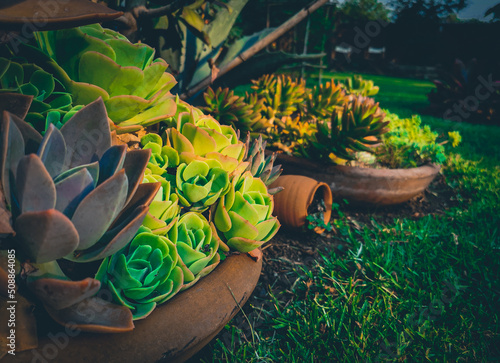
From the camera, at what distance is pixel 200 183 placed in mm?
1024

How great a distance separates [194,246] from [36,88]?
1.84ft

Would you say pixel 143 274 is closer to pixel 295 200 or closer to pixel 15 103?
pixel 15 103

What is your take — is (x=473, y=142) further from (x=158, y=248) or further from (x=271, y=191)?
(x=158, y=248)

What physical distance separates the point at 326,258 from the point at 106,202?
4.01ft

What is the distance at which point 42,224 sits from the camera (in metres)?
0.57

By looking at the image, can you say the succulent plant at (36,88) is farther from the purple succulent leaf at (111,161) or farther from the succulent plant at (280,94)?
the succulent plant at (280,94)

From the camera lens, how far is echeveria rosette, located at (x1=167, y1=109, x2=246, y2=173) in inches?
41.3

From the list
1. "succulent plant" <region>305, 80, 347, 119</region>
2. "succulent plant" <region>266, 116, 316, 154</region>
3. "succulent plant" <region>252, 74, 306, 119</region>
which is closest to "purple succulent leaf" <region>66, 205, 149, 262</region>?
"succulent plant" <region>266, 116, 316, 154</region>

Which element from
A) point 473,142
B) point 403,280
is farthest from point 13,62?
point 473,142

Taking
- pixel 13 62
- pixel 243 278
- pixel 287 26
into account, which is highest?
pixel 287 26

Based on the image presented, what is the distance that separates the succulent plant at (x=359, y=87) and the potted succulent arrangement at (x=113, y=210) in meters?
2.23

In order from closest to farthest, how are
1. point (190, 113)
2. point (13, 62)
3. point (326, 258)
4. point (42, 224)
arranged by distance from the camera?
point (42, 224) → point (13, 62) → point (190, 113) → point (326, 258)

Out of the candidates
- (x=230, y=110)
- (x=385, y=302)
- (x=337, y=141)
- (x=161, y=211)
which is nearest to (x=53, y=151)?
(x=161, y=211)

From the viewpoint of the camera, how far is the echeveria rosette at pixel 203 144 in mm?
1050
